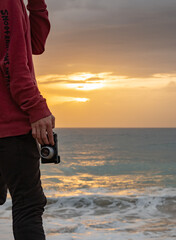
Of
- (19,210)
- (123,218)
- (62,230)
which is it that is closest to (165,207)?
(123,218)

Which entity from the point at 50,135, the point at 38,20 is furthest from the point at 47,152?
the point at 38,20

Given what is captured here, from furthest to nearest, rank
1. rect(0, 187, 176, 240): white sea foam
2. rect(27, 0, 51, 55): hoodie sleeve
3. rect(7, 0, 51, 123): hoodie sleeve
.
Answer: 1. rect(0, 187, 176, 240): white sea foam
2. rect(27, 0, 51, 55): hoodie sleeve
3. rect(7, 0, 51, 123): hoodie sleeve

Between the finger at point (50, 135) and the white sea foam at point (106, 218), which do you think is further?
the white sea foam at point (106, 218)

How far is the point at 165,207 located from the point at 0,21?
19.7 ft

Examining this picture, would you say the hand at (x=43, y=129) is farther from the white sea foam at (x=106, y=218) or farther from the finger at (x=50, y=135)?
the white sea foam at (x=106, y=218)

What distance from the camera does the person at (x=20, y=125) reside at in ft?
5.88

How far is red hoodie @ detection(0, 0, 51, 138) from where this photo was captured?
5.88 ft

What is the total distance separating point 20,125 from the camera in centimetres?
181

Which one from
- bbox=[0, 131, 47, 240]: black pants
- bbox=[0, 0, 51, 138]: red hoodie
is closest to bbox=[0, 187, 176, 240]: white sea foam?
bbox=[0, 131, 47, 240]: black pants

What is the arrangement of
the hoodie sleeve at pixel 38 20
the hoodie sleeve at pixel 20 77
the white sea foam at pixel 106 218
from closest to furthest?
the hoodie sleeve at pixel 20 77 < the hoodie sleeve at pixel 38 20 < the white sea foam at pixel 106 218

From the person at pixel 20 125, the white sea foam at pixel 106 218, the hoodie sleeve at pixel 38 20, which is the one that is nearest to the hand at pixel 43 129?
the person at pixel 20 125

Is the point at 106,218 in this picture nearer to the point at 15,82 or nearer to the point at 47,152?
the point at 47,152

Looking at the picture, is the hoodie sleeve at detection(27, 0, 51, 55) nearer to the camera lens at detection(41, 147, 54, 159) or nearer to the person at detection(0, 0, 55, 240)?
the person at detection(0, 0, 55, 240)

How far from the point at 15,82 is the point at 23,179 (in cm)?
50
